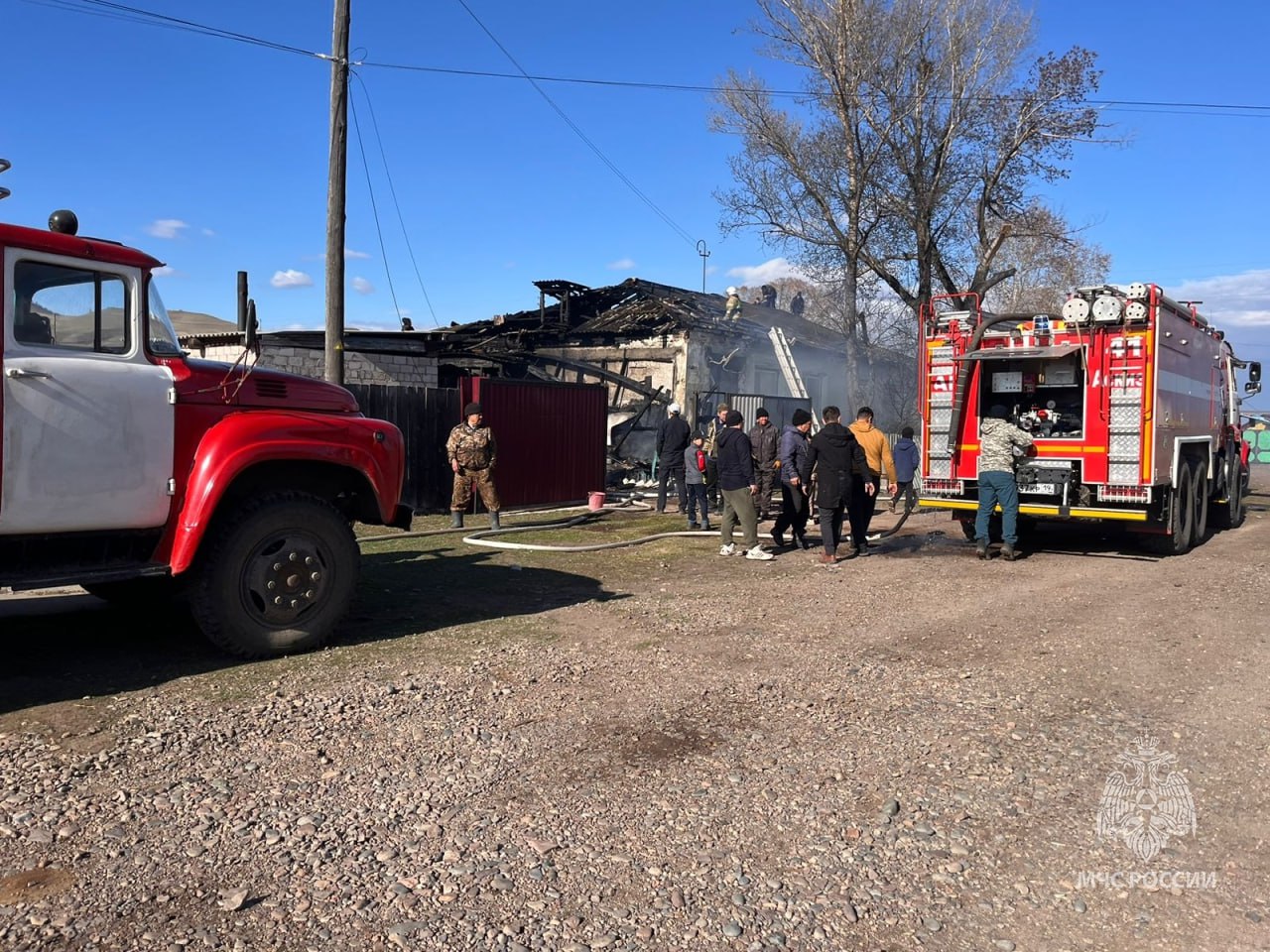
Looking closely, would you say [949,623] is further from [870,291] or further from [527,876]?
[870,291]

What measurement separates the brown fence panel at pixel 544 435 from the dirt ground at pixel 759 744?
628 cm

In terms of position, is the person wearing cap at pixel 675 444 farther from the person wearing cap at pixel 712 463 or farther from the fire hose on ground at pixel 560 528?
the fire hose on ground at pixel 560 528

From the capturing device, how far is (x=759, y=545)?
1130 cm

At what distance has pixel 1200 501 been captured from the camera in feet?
41.5

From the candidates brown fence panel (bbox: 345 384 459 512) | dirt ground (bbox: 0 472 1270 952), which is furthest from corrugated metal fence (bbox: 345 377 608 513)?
dirt ground (bbox: 0 472 1270 952)

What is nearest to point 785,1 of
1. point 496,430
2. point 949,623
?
point 496,430

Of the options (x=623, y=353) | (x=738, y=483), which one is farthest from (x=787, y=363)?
(x=738, y=483)

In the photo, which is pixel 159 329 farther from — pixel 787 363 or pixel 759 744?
pixel 787 363

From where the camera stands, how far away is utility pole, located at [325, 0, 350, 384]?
12320 millimetres

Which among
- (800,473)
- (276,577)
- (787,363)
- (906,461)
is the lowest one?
(276,577)

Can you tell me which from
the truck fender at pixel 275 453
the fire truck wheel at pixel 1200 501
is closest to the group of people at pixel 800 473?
the fire truck wheel at pixel 1200 501

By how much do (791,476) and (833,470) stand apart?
3.06 ft

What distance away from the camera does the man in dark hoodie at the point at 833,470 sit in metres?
10.3

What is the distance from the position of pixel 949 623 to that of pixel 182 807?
216 inches
